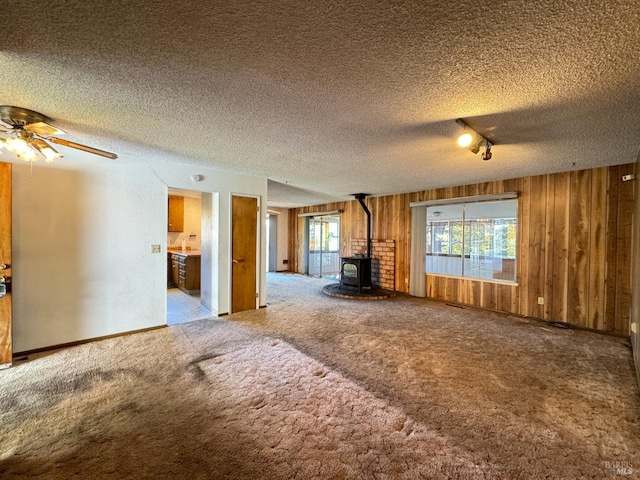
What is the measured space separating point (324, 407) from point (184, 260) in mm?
4663

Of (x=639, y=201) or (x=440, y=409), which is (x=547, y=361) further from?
(x=639, y=201)

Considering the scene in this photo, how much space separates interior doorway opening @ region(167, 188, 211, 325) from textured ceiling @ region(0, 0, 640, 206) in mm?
2619

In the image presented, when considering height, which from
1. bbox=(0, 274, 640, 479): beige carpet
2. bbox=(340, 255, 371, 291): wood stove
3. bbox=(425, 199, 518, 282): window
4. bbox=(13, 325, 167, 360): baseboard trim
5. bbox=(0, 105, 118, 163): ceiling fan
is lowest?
bbox=(0, 274, 640, 479): beige carpet

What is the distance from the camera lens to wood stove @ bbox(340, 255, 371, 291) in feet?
19.0

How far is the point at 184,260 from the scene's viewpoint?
18.4 ft

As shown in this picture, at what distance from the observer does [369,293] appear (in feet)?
18.7

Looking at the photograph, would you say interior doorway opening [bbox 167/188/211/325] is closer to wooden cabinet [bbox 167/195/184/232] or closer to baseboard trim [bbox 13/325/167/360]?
wooden cabinet [bbox 167/195/184/232]

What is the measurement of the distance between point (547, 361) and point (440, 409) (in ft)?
5.41

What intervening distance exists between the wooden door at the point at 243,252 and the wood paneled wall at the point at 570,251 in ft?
12.1

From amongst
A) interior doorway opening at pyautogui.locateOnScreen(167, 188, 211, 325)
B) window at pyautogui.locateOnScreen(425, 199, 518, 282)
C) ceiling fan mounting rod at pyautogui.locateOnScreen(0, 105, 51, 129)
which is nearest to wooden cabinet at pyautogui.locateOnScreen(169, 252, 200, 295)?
interior doorway opening at pyautogui.locateOnScreen(167, 188, 211, 325)

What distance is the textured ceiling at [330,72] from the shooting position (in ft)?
3.80

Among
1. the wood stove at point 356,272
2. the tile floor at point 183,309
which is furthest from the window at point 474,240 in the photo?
the tile floor at point 183,309

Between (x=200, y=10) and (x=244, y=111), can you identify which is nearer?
(x=200, y=10)

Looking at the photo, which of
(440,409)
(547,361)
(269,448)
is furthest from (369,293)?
(269,448)
